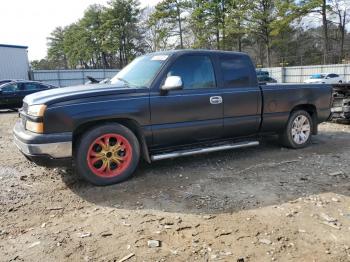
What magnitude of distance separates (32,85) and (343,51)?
33715 mm

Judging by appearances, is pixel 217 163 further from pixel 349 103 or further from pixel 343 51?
pixel 343 51

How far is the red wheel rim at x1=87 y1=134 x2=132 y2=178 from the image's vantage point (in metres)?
4.50

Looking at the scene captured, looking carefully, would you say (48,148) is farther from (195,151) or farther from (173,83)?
(195,151)

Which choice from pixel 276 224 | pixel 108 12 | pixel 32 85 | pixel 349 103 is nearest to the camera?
pixel 276 224

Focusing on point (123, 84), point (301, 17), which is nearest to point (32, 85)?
point (123, 84)

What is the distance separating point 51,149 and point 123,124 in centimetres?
102

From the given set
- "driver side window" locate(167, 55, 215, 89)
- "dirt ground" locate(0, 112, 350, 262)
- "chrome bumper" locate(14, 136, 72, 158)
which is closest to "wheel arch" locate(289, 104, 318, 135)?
"dirt ground" locate(0, 112, 350, 262)

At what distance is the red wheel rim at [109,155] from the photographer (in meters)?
4.50

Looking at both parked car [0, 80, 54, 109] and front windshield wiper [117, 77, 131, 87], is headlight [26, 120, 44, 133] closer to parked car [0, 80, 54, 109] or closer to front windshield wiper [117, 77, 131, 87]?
front windshield wiper [117, 77, 131, 87]

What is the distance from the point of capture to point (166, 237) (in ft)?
10.7

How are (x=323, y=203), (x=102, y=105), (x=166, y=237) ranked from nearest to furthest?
(x=166, y=237) < (x=323, y=203) < (x=102, y=105)

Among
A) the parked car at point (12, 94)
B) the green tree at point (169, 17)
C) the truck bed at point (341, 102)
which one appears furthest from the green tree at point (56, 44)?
the truck bed at point (341, 102)

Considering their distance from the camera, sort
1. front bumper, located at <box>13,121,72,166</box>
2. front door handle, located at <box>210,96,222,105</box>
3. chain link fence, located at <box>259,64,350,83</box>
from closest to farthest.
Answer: front bumper, located at <box>13,121,72,166</box> → front door handle, located at <box>210,96,222,105</box> → chain link fence, located at <box>259,64,350,83</box>

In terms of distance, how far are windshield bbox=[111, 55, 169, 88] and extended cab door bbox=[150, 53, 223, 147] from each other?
0.58 ft
